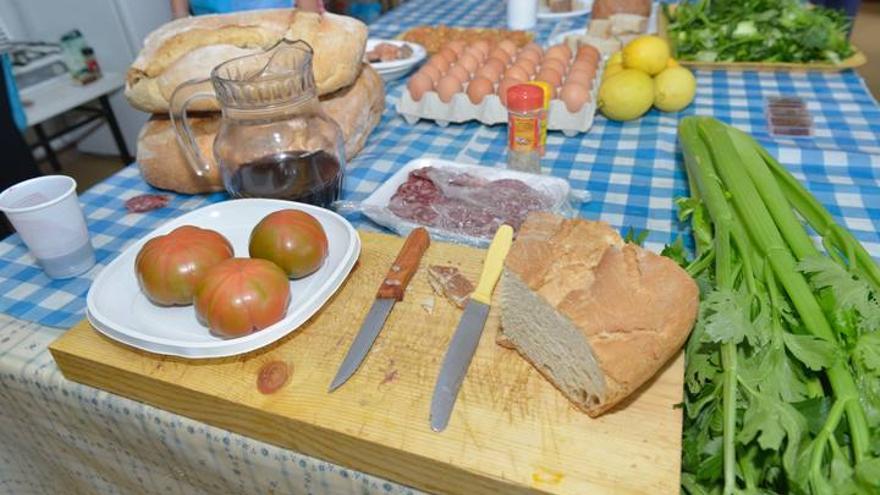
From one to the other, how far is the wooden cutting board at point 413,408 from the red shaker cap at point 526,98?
487mm

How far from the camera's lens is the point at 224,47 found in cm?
110

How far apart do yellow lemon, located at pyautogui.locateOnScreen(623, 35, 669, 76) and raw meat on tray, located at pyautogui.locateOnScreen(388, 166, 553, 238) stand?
1.93ft

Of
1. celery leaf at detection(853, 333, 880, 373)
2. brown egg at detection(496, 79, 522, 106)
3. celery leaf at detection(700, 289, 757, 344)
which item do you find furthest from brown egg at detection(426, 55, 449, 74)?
celery leaf at detection(853, 333, 880, 373)

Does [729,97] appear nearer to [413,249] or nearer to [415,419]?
[413,249]

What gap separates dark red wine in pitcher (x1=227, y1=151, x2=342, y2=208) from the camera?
101cm

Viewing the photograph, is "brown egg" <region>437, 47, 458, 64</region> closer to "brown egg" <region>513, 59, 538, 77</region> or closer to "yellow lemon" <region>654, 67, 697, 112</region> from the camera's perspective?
"brown egg" <region>513, 59, 538, 77</region>

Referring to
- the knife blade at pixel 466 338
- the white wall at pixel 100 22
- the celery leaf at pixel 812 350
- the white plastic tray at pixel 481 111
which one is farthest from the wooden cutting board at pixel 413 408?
the white wall at pixel 100 22

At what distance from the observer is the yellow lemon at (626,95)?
1331mm

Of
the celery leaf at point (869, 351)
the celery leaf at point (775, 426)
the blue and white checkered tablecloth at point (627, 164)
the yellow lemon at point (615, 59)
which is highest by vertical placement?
the yellow lemon at point (615, 59)

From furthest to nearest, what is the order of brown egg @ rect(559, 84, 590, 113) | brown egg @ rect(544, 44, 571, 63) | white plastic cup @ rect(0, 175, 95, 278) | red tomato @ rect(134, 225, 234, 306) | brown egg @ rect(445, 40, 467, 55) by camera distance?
brown egg @ rect(445, 40, 467, 55) → brown egg @ rect(544, 44, 571, 63) → brown egg @ rect(559, 84, 590, 113) → white plastic cup @ rect(0, 175, 95, 278) → red tomato @ rect(134, 225, 234, 306)

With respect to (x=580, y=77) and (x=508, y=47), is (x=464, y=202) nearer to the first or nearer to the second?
(x=580, y=77)

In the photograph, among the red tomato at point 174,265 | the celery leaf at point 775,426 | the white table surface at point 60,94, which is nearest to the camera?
the celery leaf at point 775,426

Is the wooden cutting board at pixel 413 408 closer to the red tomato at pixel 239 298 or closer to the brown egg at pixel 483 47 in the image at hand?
the red tomato at pixel 239 298

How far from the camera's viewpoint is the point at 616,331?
610 millimetres
